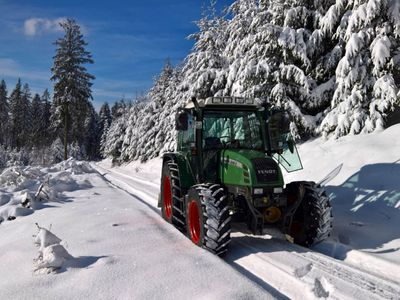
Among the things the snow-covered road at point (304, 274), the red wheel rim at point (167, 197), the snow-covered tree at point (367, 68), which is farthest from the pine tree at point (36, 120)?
the snow-covered road at point (304, 274)

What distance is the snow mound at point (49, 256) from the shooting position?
4523 millimetres

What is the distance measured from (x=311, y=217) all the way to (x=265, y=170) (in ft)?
3.67

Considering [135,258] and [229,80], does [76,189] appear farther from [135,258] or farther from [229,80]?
[135,258]

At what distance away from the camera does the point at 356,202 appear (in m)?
7.89

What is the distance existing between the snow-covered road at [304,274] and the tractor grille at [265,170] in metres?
1.11

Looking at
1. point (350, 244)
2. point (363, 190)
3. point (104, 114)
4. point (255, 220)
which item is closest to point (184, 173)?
point (255, 220)

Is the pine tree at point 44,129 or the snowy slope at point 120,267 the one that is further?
the pine tree at point 44,129

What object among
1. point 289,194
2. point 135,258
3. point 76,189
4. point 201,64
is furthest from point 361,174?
point 201,64

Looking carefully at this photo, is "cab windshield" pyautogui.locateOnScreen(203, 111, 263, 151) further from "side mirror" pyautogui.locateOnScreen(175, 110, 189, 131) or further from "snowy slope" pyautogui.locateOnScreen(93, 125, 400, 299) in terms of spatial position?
"snowy slope" pyautogui.locateOnScreen(93, 125, 400, 299)

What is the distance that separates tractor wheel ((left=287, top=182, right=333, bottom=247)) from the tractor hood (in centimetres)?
54

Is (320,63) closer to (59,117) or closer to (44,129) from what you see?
(59,117)

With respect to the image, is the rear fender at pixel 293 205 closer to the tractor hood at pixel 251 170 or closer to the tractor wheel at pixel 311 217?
the tractor wheel at pixel 311 217

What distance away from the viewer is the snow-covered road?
13.4 ft

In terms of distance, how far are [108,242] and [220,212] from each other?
1949 mm
